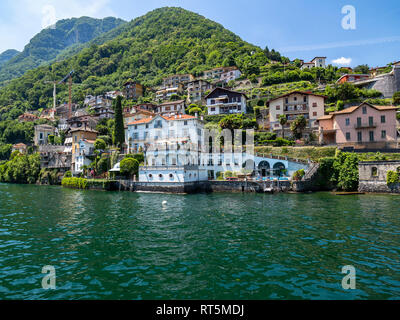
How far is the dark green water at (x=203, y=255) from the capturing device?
9.00m

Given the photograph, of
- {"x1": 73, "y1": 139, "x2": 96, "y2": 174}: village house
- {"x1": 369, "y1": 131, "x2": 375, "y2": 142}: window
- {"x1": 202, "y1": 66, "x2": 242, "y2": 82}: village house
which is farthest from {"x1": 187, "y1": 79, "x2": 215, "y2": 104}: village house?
{"x1": 369, "y1": 131, "x2": 375, "y2": 142}: window

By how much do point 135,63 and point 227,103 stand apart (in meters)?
123

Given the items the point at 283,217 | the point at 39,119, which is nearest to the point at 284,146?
the point at 283,217

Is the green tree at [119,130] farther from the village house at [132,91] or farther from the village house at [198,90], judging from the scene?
the village house at [132,91]

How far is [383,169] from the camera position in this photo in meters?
34.7

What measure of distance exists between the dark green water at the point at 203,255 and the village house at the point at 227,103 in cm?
5724

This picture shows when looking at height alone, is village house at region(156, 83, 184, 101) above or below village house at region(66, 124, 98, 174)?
above

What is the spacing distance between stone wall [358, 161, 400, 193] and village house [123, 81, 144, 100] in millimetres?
110804

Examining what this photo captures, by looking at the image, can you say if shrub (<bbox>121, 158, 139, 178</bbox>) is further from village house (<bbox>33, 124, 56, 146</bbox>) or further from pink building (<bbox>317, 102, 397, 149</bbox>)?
village house (<bbox>33, 124, 56, 146</bbox>)

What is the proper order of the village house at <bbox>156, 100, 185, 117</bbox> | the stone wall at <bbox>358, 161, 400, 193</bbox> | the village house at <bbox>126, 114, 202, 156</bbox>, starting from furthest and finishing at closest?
the village house at <bbox>156, 100, 185, 117</bbox> < the village house at <bbox>126, 114, 202, 156</bbox> < the stone wall at <bbox>358, 161, 400, 193</bbox>

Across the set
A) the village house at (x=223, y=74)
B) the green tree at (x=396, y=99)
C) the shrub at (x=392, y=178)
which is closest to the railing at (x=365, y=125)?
the shrub at (x=392, y=178)

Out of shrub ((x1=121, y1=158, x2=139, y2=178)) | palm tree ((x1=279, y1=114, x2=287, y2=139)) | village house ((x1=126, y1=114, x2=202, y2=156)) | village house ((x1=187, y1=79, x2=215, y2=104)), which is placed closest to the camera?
shrub ((x1=121, y1=158, x2=139, y2=178))

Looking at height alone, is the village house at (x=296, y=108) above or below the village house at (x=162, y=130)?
above

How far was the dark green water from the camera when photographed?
9.00m
